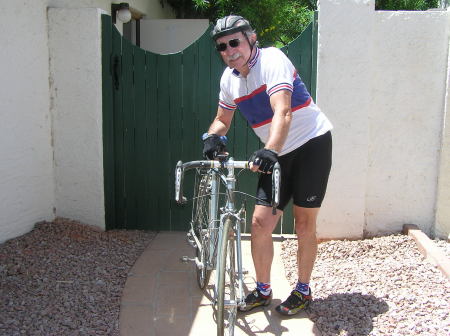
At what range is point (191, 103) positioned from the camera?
5.14 m

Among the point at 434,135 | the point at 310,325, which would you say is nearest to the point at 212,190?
the point at 310,325

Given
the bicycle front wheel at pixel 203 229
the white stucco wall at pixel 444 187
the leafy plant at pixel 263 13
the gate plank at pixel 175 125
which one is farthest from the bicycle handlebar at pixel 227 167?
the leafy plant at pixel 263 13

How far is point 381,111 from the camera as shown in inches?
188

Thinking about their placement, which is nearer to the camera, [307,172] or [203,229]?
[307,172]

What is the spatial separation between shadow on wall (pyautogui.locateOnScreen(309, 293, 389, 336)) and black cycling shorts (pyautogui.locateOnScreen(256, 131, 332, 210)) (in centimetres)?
76

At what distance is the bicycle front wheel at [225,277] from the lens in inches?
111

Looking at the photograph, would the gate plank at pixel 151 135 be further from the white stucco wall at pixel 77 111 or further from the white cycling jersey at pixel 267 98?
the white cycling jersey at pixel 267 98

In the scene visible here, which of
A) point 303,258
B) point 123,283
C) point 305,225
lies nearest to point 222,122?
point 305,225

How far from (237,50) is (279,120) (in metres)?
0.52

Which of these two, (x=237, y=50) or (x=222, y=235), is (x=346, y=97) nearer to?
(x=237, y=50)

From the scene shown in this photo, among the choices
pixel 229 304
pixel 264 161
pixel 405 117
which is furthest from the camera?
pixel 405 117

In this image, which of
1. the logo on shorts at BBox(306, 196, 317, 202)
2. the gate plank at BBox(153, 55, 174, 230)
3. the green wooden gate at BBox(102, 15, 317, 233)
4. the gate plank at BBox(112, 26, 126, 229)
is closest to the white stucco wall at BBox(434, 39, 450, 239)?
the green wooden gate at BBox(102, 15, 317, 233)

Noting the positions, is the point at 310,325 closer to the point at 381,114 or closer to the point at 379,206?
the point at 379,206

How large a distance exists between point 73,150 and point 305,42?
241cm
